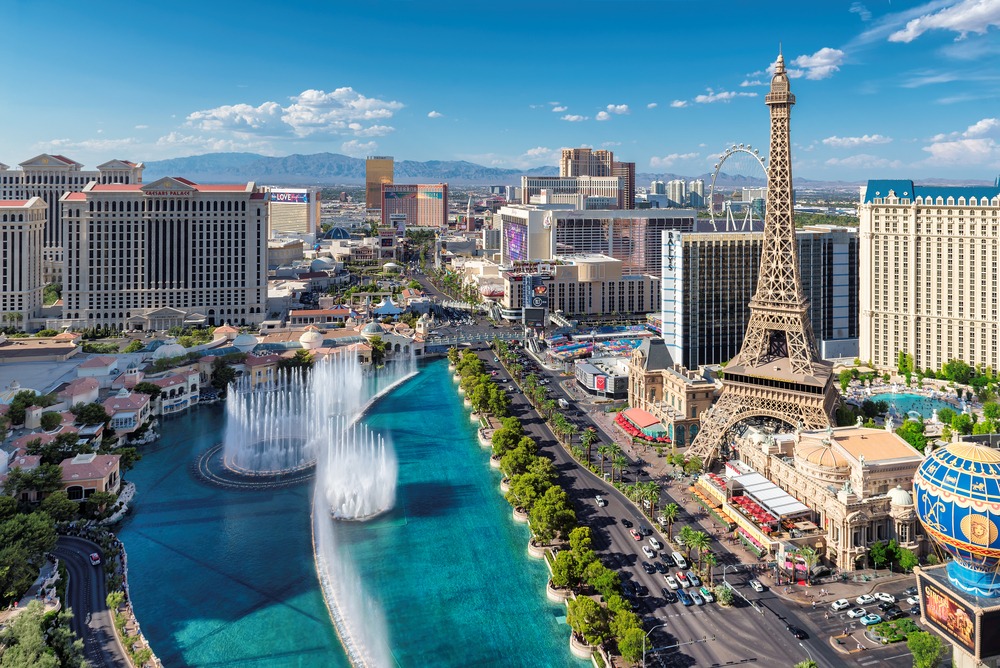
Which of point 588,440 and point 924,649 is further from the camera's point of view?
point 588,440

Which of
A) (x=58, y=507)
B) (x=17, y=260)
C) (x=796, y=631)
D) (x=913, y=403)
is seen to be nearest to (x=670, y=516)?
(x=796, y=631)

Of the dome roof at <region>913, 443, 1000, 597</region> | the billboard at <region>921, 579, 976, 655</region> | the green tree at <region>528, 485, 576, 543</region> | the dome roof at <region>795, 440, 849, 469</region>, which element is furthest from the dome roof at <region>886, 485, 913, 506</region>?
the green tree at <region>528, 485, 576, 543</region>

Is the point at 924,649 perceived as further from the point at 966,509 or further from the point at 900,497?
the point at 900,497

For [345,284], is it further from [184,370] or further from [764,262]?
[764,262]

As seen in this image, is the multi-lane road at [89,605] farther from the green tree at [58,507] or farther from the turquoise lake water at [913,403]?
the turquoise lake water at [913,403]

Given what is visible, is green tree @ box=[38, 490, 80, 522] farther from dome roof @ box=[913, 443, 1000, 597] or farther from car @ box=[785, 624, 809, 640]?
dome roof @ box=[913, 443, 1000, 597]

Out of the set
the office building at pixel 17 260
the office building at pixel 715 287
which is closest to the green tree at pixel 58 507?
the office building at pixel 715 287
